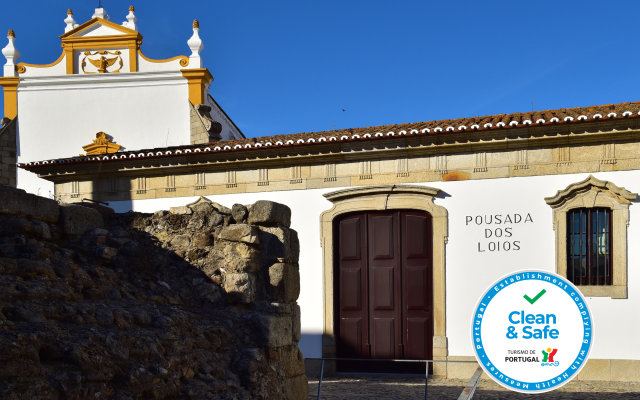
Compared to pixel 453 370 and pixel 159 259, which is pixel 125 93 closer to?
pixel 453 370

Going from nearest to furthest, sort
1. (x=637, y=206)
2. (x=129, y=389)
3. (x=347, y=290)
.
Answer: (x=129, y=389)
(x=637, y=206)
(x=347, y=290)

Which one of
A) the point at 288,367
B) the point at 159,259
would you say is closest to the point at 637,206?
the point at 288,367

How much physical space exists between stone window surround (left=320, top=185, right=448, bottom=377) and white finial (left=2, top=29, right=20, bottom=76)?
10.9 meters

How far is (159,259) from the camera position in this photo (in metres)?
5.49

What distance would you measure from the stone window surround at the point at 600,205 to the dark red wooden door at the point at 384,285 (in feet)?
6.01

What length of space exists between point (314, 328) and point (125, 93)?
30.4 ft

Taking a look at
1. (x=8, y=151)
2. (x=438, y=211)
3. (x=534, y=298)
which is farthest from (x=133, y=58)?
(x=534, y=298)

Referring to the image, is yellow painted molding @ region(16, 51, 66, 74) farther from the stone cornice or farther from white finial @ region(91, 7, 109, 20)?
the stone cornice

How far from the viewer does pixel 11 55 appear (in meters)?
17.5

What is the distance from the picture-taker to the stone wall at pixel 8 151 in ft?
54.4

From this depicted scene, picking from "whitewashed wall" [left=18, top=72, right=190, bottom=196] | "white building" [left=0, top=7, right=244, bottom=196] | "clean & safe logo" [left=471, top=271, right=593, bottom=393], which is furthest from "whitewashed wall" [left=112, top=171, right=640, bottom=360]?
"whitewashed wall" [left=18, top=72, right=190, bottom=196]

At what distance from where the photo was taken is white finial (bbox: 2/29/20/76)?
56.3 ft

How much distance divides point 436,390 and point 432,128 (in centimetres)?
380

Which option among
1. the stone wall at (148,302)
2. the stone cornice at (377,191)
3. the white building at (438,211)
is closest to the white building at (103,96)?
the white building at (438,211)
